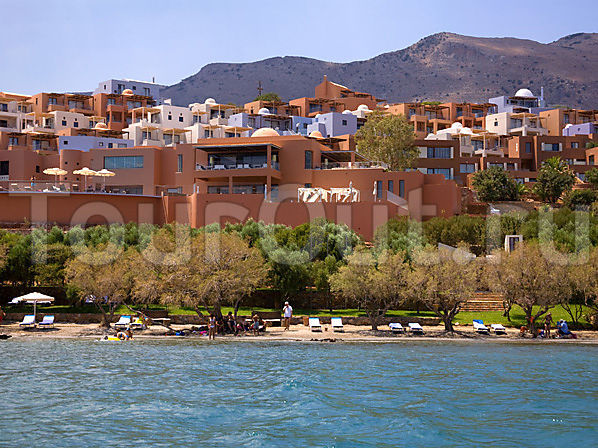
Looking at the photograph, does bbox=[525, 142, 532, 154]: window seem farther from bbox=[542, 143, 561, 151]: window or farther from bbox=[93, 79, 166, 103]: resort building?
bbox=[93, 79, 166, 103]: resort building

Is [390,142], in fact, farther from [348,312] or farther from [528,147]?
[528,147]

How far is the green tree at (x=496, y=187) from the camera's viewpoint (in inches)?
2808

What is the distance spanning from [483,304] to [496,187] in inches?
1240

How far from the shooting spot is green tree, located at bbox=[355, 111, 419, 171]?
227ft

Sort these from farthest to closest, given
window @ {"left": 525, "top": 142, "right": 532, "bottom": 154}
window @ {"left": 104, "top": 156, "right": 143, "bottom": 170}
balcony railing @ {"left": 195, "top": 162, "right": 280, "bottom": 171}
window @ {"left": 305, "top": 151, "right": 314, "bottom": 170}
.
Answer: window @ {"left": 525, "top": 142, "right": 532, "bottom": 154}
window @ {"left": 104, "top": 156, "right": 143, "bottom": 170}
window @ {"left": 305, "top": 151, "right": 314, "bottom": 170}
balcony railing @ {"left": 195, "top": 162, "right": 280, "bottom": 171}

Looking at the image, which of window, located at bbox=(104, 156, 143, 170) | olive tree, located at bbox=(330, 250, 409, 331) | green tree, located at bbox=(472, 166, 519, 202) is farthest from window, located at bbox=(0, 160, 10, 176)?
green tree, located at bbox=(472, 166, 519, 202)

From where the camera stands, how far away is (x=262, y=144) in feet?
197

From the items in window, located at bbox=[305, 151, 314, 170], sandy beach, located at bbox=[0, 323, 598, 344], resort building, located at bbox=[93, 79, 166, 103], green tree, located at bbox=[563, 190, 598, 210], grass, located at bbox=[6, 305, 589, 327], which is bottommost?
sandy beach, located at bbox=[0, 323, 598, 344]

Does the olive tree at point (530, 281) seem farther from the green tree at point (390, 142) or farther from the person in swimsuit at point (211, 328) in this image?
the green tree at point (390, 142)

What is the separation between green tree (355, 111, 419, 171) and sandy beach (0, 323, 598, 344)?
33.7 m

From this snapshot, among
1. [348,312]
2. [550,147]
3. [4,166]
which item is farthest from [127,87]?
[348,312]

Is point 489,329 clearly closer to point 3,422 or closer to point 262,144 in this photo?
point 3,422

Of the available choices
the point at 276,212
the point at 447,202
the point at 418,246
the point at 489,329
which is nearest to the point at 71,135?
the point at 276,212

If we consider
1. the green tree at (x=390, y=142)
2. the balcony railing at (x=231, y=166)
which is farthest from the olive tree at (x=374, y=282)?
the green tree at (x=390, y=142)
